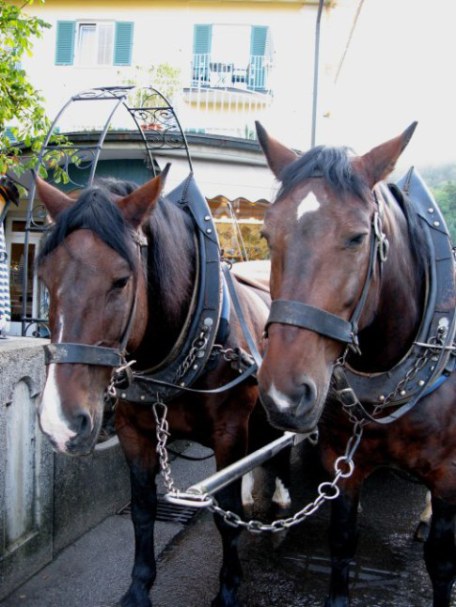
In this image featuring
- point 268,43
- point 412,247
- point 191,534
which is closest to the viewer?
point 412,247

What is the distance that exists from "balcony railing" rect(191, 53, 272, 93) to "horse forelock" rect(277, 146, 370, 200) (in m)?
11.9

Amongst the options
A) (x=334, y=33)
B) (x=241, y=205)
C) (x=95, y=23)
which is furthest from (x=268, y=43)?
(x=241, y=205)

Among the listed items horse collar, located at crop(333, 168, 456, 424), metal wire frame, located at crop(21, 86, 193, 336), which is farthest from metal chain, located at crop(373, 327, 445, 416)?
metal wire frame, located at crop(21, 86, 193, 336)

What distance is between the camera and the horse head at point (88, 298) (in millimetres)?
1972

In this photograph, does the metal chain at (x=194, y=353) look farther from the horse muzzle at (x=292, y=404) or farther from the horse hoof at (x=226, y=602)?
the horse hoof at (x=226, y=602)

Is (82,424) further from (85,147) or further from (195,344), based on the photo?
(85,147)

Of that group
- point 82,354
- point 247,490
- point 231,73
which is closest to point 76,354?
point 82,354

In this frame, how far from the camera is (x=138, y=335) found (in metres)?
2.38

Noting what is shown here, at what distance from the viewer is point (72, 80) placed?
1400 cm

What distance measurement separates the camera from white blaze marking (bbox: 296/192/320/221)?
1.85 metres

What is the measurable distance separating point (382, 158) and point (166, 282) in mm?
1088

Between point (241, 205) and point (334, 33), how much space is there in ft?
22.6

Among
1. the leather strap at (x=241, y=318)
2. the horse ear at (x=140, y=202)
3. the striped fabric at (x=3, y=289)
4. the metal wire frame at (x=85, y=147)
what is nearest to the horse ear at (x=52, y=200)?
the horse ear at (x=140, y=202)

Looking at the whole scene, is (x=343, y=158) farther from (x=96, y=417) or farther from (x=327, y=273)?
(x=96, y=417)
